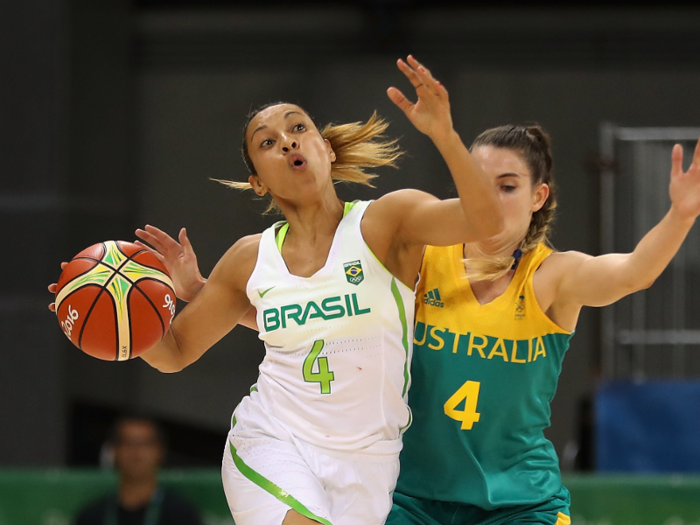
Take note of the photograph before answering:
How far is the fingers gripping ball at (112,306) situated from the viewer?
117 inches

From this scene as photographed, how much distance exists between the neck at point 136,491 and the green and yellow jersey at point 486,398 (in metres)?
3.11

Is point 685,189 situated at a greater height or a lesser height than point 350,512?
greater

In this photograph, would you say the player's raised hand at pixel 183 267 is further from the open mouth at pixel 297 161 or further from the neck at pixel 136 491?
the neck at pixel 136 491

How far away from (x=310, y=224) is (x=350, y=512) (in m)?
0.89

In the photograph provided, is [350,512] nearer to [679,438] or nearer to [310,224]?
[310,224]

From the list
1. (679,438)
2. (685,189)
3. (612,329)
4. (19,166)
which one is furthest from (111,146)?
(685,189)

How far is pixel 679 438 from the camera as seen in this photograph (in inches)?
240

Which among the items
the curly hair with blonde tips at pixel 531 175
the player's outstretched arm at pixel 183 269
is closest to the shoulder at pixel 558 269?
the curly hair with blonde tips at pixel 531 175

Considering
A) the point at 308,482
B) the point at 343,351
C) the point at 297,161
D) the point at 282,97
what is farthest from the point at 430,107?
the point at 282,97

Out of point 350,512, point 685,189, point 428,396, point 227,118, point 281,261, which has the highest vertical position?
point 227,118

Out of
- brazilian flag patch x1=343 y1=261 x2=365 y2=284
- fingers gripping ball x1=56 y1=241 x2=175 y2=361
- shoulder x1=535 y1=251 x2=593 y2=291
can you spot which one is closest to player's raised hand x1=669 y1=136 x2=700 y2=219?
shoulder x1=535 y1=251 x2=593 y2=291

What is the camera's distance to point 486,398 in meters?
2.93

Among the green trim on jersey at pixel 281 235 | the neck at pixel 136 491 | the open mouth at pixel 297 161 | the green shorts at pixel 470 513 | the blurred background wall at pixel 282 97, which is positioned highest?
the blurred background wall at pixel 282 97

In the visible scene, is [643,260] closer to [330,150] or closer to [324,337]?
A: [324,337]
